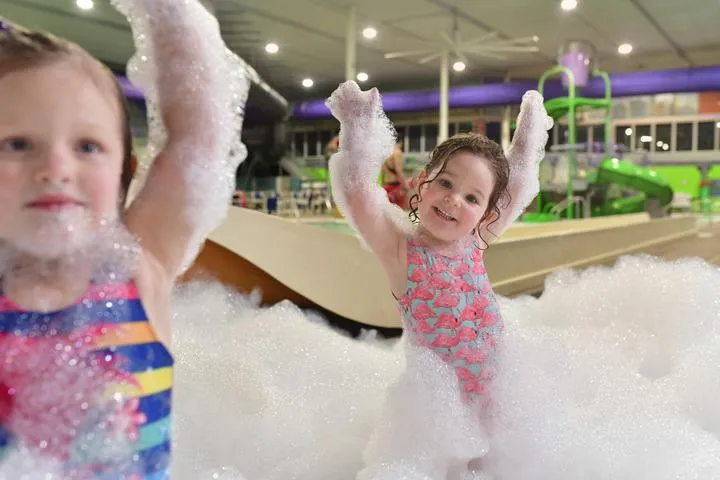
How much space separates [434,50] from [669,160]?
3774 mm

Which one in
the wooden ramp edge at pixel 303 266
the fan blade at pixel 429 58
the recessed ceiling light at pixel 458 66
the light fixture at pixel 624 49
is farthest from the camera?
the recessed ceiling light at pixel 458 66

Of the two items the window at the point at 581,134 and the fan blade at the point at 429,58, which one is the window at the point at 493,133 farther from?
the fan blade at the point at 429,58

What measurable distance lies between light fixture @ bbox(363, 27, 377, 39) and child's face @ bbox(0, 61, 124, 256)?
4673 millimetres

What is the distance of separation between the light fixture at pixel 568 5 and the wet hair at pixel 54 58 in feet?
14.8

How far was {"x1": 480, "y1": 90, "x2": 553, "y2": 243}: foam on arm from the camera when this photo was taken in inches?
33.6

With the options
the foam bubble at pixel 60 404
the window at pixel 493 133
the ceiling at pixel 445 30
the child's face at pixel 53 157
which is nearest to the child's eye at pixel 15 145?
the child's face at pixel 53 157

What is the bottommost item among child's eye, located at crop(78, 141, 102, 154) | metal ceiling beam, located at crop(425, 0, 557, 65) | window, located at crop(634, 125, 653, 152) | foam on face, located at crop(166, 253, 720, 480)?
foam on face, located at crop(166, 253, 720, 480)

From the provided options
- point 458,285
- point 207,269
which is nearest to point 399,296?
point 458,285

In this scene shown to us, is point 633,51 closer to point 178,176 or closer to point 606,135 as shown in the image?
point 606,135

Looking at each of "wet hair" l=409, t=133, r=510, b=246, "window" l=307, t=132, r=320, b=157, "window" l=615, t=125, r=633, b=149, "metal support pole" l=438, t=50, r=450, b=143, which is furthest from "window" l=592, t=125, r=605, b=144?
"wet hair" l=409, t=133, r=510, b=246

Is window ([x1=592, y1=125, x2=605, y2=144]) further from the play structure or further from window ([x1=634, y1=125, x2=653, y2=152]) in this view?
window ([x1=634, y1=125, x2=653, y2=152])

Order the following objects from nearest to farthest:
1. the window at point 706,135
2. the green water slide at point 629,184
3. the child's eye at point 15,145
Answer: the child's eye at point 15,145, the green water slide at point 629,184, the window at point 706,135

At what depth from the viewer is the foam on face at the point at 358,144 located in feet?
2.17

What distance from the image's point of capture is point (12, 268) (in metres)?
0.41
